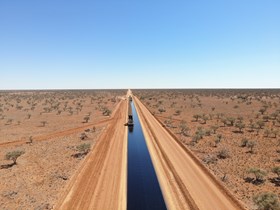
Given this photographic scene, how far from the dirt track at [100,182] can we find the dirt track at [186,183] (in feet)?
10.8

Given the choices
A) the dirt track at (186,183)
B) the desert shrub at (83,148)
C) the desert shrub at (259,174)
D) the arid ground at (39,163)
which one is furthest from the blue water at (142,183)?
the desert shrub at (259,174)

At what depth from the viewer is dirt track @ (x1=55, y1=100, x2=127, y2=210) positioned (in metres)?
15.6

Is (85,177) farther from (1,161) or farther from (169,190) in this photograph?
(1,161)

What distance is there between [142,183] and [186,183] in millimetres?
3462

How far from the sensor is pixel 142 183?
1950cm

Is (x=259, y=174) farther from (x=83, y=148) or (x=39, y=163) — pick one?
(x=39, y=163)

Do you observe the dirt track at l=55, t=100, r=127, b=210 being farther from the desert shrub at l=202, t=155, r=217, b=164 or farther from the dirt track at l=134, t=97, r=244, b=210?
the desert shrub at l=202, t=155, r=217, b=164

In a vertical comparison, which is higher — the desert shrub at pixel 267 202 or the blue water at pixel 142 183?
the desert shrub at pixel 267 202

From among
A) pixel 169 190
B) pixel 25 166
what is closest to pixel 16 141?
pixel 25 166

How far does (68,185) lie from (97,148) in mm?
9953

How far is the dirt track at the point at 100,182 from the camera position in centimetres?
1557

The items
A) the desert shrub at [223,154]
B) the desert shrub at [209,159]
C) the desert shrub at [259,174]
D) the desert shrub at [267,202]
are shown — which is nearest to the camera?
the desert shrub at [267,202]

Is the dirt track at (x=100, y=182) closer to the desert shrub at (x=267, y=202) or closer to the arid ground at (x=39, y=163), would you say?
the arid ground at (x=39, y=163)

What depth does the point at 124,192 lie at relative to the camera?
17.3m
